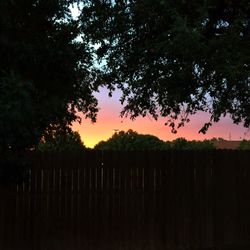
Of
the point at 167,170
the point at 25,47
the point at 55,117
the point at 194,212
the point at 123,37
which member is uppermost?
the point at 123,37

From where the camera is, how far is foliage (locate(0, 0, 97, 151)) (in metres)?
6.62

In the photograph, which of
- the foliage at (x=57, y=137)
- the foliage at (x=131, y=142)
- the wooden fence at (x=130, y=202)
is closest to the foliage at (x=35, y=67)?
the foliage at (x=57, y=137)

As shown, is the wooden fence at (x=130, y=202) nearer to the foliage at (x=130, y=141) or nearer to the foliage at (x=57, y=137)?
the foliage at (x=57, y=137)

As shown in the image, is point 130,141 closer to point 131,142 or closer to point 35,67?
point 131,142

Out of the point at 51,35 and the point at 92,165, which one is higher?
the point at 51,35

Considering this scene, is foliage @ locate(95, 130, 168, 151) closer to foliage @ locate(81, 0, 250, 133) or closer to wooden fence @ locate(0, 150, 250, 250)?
foliage @ locate(81, 0, 250, 133)

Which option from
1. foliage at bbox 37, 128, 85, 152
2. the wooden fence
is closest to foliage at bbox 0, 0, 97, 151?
foliage at bbox 37, 128, 85, 152

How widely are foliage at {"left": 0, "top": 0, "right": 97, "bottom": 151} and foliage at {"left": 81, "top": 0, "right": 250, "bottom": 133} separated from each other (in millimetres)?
1859

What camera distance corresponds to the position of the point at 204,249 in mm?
12109

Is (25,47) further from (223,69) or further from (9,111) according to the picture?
(223,69)

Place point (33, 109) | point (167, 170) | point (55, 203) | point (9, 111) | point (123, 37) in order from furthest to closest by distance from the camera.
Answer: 1. point (123, 37)
2. point (167, 170)
3. point (55, 203)
4. point (33, 109)
5. point (9, 111)

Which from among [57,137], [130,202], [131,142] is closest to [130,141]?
[131,142]

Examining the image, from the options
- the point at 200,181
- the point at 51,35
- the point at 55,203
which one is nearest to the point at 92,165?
the point at 55,203

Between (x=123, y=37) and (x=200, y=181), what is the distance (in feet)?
12.1
